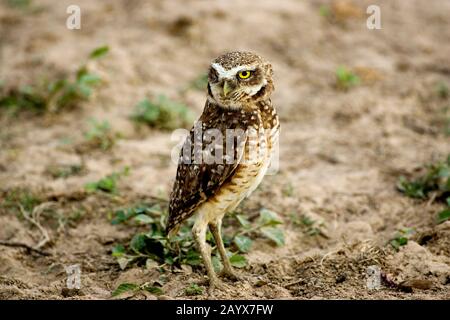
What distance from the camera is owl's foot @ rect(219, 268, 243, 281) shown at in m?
4.45

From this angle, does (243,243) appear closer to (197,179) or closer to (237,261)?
(237,261)

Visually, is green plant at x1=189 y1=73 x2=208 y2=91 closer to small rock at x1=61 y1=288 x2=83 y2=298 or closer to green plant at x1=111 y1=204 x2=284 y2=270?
green plant at x1=111 y1=204 x2=284 y2=270

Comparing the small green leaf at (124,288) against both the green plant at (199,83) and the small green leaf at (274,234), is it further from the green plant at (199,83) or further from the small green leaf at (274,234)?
the green plant at (199,83)

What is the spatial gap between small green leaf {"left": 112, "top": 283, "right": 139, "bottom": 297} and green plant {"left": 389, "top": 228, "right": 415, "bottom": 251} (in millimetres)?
2028

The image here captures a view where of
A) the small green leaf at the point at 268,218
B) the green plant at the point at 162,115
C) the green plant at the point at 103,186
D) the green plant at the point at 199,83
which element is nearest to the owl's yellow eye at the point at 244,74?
the small green leaf at the point at 268,218

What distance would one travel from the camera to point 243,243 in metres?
4.84

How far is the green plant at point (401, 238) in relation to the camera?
4629 mm

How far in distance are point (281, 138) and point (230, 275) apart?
282cm

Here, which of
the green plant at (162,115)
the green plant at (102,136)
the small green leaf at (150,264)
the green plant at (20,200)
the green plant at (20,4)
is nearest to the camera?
the small green leaf at (150,264)

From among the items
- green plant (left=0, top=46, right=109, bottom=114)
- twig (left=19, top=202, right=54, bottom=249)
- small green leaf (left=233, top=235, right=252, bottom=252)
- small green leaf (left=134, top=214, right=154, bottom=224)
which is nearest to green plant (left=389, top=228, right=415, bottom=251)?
small green leaf (left=233, top=235, right=252, bottom=252)

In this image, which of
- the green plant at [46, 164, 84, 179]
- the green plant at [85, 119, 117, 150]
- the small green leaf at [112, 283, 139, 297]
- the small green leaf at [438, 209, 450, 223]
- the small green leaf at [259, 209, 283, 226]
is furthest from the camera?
the green plant at [85, 119, 117, 150]

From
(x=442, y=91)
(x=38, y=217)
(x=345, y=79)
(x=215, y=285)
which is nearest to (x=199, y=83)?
(x=345, y=79)

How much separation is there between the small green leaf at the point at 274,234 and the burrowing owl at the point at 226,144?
601 millimetres
